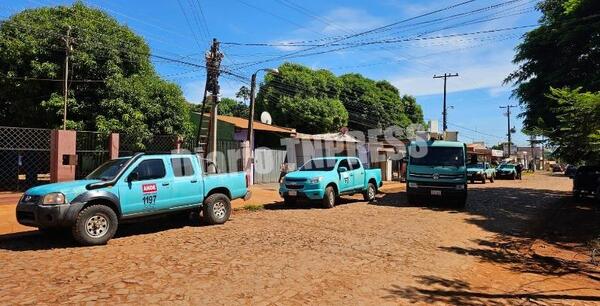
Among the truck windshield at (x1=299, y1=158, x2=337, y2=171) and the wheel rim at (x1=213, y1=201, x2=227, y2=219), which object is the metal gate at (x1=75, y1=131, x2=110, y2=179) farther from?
the truck windshield at (x1=299, y1=158, x2=337, y2=171)

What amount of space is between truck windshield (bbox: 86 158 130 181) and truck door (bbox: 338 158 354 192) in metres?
7.75

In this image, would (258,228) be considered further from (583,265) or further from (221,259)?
(583,265)

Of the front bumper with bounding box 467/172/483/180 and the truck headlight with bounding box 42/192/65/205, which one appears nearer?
the truck headlight with bounding box 42/192/65/205

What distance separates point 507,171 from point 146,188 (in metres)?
37.7

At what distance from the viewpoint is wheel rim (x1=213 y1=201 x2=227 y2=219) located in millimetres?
11191

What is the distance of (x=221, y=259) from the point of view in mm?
7562


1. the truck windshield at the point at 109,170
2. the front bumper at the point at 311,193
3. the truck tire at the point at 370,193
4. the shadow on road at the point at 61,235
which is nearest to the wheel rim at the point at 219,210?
the shadow on road at the point at 61,235

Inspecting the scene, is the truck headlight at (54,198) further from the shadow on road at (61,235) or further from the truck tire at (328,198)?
the truck tire at (328,198)

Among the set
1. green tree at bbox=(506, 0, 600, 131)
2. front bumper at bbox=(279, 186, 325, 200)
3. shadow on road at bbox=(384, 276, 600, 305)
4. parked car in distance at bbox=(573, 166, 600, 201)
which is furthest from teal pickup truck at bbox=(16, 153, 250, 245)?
parked car in distance at bbox=(573, 166, 600, 201)

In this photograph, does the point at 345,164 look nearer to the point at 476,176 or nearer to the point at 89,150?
the point at 89,150

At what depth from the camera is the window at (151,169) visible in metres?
9.75

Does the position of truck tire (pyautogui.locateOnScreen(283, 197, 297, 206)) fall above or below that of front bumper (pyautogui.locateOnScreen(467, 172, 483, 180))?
below

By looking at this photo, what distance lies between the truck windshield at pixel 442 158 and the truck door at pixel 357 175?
1.84 metres

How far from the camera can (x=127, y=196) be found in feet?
30.7
